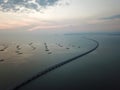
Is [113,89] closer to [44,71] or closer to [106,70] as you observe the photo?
[106,70]

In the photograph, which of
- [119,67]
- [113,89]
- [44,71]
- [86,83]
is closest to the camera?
[113,89]

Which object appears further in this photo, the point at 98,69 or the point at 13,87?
the point at 98,69

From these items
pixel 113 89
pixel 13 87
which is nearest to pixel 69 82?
pixel 113 89

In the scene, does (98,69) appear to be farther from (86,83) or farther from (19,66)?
(19,66)

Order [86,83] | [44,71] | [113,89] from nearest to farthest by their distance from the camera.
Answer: [113,89] < [86,83] < [44,71]

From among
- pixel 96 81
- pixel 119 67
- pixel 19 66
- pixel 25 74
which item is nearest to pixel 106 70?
pixel 119 67

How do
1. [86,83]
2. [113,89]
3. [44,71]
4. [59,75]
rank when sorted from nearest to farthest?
[113,89]
[86,83]
[59,75]
[44,71]

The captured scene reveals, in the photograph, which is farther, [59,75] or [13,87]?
[59,75]

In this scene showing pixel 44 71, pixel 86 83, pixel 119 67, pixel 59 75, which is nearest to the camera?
pixel 86 83
